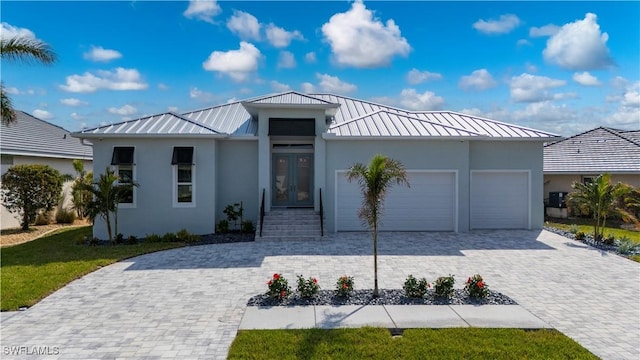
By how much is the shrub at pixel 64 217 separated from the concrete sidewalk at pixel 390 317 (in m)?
16.0

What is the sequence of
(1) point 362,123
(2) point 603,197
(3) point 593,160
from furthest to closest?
1. (3) point 593,160
2. (1) point 362,123
3. (2) point 603,197

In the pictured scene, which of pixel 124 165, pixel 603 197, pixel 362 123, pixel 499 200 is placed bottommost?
pixel 499 200

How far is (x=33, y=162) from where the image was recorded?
63.2 ft

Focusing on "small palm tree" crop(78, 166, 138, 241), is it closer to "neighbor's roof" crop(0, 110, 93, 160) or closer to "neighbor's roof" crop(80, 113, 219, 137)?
"neighbor's roof" crop(80, 113, 219, 137)

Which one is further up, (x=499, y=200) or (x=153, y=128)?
(x=153, y=128)

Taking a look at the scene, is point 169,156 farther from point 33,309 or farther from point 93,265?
point 33,309

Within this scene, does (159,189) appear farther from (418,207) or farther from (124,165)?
(418,207)

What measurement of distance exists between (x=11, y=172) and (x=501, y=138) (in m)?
21.0

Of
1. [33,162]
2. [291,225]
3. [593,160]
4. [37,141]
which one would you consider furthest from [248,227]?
[593,160]

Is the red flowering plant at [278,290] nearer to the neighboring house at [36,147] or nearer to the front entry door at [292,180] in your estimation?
the front entry door at [292,180]

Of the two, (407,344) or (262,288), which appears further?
(262,288)

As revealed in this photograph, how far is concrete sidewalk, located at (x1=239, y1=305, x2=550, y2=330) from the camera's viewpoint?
6742 mm

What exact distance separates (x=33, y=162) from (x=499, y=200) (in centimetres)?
2245

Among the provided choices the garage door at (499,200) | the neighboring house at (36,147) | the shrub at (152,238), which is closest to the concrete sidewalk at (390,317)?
the shrub at (152,238)
